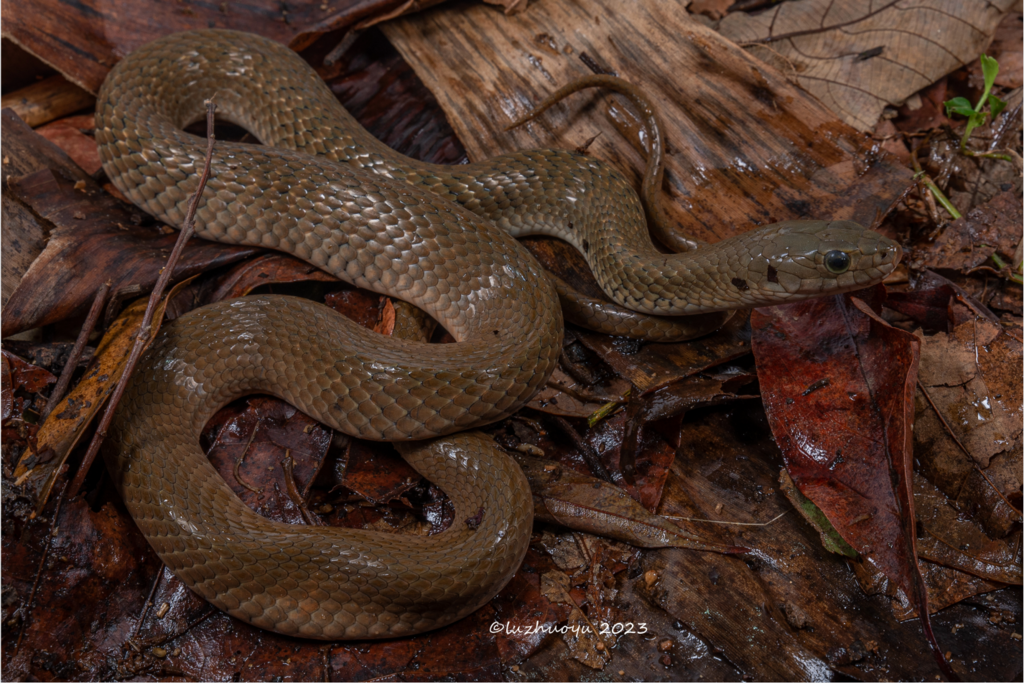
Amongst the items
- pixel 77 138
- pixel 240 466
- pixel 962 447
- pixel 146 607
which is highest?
pixel 77 138

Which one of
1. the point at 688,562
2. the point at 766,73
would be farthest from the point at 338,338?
the point at 766,73

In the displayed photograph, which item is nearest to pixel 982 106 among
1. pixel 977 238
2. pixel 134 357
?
pixel 977 238

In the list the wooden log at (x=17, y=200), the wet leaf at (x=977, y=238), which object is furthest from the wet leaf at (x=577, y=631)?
the wooden log at (x=17, y=200)

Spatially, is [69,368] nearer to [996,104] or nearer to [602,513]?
[602,513]

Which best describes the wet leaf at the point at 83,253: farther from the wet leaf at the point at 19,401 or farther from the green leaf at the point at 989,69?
the green leaf at the point at 989,69

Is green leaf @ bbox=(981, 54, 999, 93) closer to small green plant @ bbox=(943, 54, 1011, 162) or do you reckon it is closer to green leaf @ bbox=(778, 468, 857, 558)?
small green plant @ bbox=(943, 54, 1011, 162)

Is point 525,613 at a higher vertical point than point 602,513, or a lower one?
lower

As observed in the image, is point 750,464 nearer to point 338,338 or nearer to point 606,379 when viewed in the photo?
point 606,379

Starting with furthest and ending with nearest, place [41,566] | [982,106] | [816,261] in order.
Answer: [982,106]
[816,261]
[41,566]
